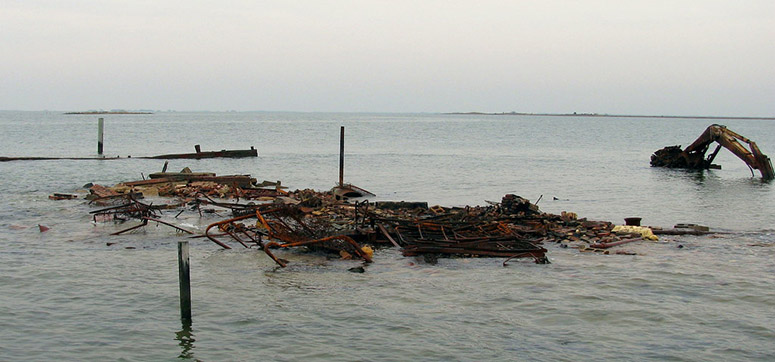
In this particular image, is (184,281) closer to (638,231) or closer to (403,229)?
(403,229)

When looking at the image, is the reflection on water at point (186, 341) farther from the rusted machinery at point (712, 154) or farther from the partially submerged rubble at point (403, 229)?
the rusted machinery at point (712, 154)

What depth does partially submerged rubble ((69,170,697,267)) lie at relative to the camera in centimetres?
1398

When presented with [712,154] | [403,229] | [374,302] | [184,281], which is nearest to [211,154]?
[403,229]

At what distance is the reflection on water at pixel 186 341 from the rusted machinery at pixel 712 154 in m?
33.9

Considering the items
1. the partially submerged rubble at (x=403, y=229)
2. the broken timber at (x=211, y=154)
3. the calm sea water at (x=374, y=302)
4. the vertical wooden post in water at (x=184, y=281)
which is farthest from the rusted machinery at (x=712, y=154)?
the vertical wooden post in water at (x=184, y=281)

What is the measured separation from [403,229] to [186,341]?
6.93 m

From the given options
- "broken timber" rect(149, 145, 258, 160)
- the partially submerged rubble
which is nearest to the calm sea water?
the partially submerged rubble

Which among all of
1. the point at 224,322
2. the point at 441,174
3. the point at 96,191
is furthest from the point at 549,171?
the point at 224,322

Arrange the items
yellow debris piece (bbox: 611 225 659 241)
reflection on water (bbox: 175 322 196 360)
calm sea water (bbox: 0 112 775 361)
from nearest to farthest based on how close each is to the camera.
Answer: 1. reflection on water (bbox: 175 322 196 360)
2. calm sea water (bbox: 0 112 775 361)
3. yellow debris piece (bbox: 611 225 659 241)

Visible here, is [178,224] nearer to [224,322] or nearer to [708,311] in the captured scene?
[224,322]

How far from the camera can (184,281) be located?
9.57m

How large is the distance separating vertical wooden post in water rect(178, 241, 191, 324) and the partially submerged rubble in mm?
2207

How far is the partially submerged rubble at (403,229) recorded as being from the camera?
14.0m

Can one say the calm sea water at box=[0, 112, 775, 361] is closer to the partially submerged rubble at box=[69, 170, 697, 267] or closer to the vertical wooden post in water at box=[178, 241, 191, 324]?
the vertical wooden post in water at box=[178, 241, 191, 324]
